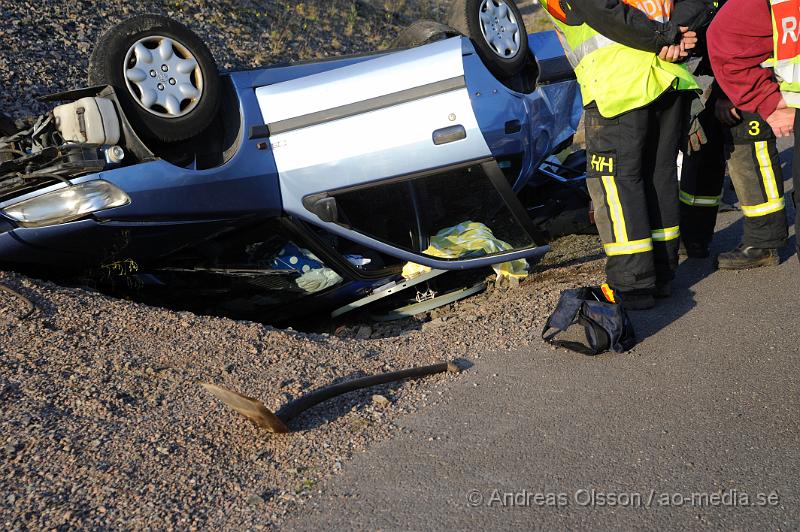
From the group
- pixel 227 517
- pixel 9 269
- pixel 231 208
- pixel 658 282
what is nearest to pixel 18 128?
pixel 9 269

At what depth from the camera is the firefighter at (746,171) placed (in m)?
4.70

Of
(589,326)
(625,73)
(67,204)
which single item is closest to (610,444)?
(589,326)

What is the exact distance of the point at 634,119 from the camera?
419 cm

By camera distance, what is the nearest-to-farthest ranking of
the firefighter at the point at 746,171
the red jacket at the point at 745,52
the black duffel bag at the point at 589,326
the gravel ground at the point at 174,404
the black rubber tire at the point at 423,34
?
the gravel ground at the point at 174,404
the red jacket at the point at 745,52
the black duffel bag at the point at 589,326
the firefighter at the point at 746,171
the black rubber tire at the point at 423,34

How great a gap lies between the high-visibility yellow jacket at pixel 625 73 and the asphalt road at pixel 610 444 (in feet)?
3.84

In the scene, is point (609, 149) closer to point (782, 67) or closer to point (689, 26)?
point (689, 26)

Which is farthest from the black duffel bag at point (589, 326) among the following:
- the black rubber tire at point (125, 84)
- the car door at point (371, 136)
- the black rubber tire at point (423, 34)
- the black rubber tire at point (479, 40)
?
the black rubber tire at point (423, 34)

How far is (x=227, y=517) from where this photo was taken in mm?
2676

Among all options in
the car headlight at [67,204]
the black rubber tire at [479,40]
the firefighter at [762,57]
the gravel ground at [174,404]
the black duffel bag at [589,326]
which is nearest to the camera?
the gravel ground at [174,404]

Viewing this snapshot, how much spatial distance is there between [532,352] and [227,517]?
1.82m

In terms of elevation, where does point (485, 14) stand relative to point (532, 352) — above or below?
above

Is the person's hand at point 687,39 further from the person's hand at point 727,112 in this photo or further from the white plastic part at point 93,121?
the white plastic part at point 93,121

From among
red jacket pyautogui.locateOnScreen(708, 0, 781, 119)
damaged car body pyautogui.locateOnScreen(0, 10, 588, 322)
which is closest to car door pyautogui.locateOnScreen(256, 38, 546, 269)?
damaged car body pyautogui.locateOnScreen(0, 10, 588, 322)

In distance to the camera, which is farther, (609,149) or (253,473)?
(609,149)
